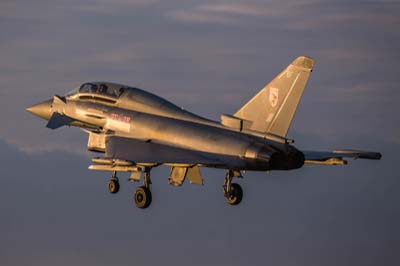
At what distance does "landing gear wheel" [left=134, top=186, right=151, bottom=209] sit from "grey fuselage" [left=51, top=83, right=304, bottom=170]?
2.06 m

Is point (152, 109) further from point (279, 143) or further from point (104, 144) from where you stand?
point (279, 143)

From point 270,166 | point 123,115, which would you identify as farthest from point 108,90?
point 270,166

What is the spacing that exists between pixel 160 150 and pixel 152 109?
2.88 m

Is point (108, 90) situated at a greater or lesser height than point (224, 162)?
greater

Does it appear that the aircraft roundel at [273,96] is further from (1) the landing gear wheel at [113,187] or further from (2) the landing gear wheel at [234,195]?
(1) the landing gear wheel at [113,187]

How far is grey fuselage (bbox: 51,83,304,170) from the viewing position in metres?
58.0

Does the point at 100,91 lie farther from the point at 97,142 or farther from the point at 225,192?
the point at 225,192

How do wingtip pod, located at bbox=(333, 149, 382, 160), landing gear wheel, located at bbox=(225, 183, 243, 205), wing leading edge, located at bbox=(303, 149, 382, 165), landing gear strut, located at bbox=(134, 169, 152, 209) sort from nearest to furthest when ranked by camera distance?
1. landing gear wheel, located at bbox=(225, 183, 243, 205)
2. wing leading edge, located at bbox=(303, 149, 382, 165)
3. landing gear strut, located at bbox=(134, 169, 152, 209)
4. wingtip pod, located at bbox=(333, 149, 382, 160)

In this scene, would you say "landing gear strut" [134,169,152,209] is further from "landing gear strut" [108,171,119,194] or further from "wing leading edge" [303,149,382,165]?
"wing leading edge" [303,149,382,165]

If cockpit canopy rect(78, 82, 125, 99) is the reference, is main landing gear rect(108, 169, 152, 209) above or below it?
below

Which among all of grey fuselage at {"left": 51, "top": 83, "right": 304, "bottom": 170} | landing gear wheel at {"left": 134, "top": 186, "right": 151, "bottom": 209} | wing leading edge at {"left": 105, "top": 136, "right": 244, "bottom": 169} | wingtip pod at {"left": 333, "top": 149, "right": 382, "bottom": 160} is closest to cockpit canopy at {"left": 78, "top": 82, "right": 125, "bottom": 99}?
grey fuselage at {"left": 51, "top": 83, "right": 304, "bottom": 170}

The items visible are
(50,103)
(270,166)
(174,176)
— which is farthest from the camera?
(50,103)

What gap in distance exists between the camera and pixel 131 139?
62.5 meters

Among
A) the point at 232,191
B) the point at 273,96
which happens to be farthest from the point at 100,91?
the point at 273,96
